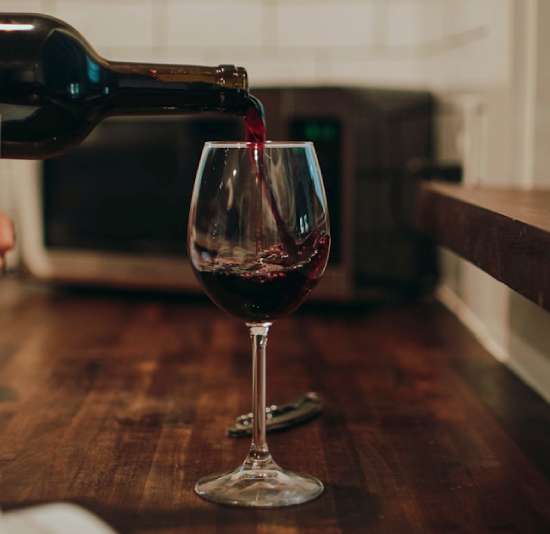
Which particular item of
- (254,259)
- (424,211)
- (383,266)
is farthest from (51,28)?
(383,266)

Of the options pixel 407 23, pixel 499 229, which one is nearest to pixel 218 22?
pixel 407 23

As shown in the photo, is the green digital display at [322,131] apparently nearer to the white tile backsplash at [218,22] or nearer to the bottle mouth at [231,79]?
the white tile backsplash at [218,22]

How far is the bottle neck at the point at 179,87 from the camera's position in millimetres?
764

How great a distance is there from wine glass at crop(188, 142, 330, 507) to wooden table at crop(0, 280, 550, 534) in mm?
60

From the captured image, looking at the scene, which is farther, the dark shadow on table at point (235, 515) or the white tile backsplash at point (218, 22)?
the white tile backsplash at point (218, 22)

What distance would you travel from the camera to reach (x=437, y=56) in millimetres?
1859

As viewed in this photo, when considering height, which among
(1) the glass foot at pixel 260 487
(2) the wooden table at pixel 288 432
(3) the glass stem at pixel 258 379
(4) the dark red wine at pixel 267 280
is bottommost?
(2) the wooden table at pixel 288 432

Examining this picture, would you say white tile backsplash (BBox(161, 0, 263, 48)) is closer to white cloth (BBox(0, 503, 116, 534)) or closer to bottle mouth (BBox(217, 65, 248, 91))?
bottle mouth (BBox(217, 65, 248, 91))

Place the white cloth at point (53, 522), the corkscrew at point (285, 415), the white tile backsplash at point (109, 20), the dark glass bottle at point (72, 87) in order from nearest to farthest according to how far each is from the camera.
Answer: the white cloth at point (53, 522)
the dark glass bottle at point (72, 87)
the corkscrew at point (285, 415)
the white tile backsplash at point (109, 20)

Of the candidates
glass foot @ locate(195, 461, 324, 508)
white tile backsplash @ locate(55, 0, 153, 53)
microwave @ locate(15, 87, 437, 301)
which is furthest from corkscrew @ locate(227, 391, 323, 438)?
white tile backsplash @ locate(55, 0, 153, 53)

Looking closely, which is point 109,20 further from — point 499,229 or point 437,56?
point 499,229

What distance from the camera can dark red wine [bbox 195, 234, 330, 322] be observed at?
2.27ft

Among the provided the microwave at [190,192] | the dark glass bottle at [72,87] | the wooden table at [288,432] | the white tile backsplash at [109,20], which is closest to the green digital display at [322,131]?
the microwave at [190,192]

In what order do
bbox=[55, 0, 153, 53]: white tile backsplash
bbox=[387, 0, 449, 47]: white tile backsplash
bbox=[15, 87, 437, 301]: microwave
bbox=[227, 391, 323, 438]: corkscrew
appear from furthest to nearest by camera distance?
bbox=[55, 0, 153, 53]: white tile backsplash < bbox=[387, 0, 449, 47]: white tile backsplash < bbox=[15, 87, 437, 301]: microwave < bbox=[227, 391, 323, 438]: corkscrew
